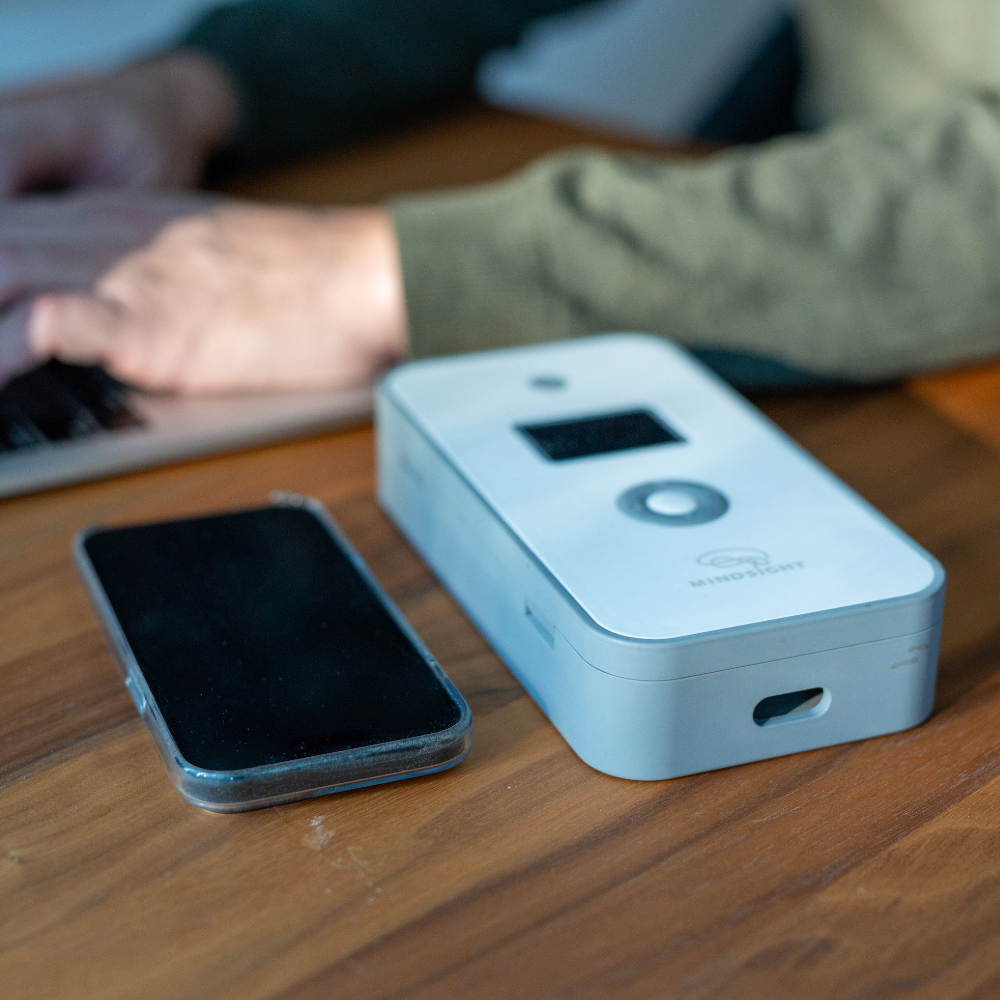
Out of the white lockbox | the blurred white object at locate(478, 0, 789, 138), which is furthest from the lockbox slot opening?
the blurred white object at locate(478, 0, 789, 138)

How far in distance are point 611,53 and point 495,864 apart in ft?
6.08

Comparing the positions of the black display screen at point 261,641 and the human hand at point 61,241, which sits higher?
the human hand at point 61,241

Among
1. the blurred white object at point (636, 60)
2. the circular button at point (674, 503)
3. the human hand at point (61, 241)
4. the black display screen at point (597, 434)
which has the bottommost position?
the blurred white object at point (636, 60)

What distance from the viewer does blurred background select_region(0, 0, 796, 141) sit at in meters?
1.28

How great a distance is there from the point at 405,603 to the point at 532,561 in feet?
0.29

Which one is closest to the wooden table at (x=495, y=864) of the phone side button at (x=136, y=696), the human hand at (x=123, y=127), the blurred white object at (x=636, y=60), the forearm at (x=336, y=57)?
the phone side button at (x=136, y=696)

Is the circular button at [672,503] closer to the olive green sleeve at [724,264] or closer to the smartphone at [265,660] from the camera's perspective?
the smartphone at [265,660]

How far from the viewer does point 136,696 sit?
0.38 m

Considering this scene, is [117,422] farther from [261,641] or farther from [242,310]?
[261,641]

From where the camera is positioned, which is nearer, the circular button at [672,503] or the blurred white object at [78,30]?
the circular button at [672,503]

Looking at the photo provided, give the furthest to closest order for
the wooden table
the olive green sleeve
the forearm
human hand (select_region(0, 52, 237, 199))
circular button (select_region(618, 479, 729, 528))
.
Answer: the forearm, human hand (select_region(0, 52, 237, 199)), the olive green sleeve, circular button (select_region(618, 479, 729, 528)), the wooden table

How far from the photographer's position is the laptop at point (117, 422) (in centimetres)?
54

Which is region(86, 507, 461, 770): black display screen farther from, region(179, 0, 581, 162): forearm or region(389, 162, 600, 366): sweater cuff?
region(179, 0, 581, 162): forearm

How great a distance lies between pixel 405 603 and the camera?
0.46 metres
